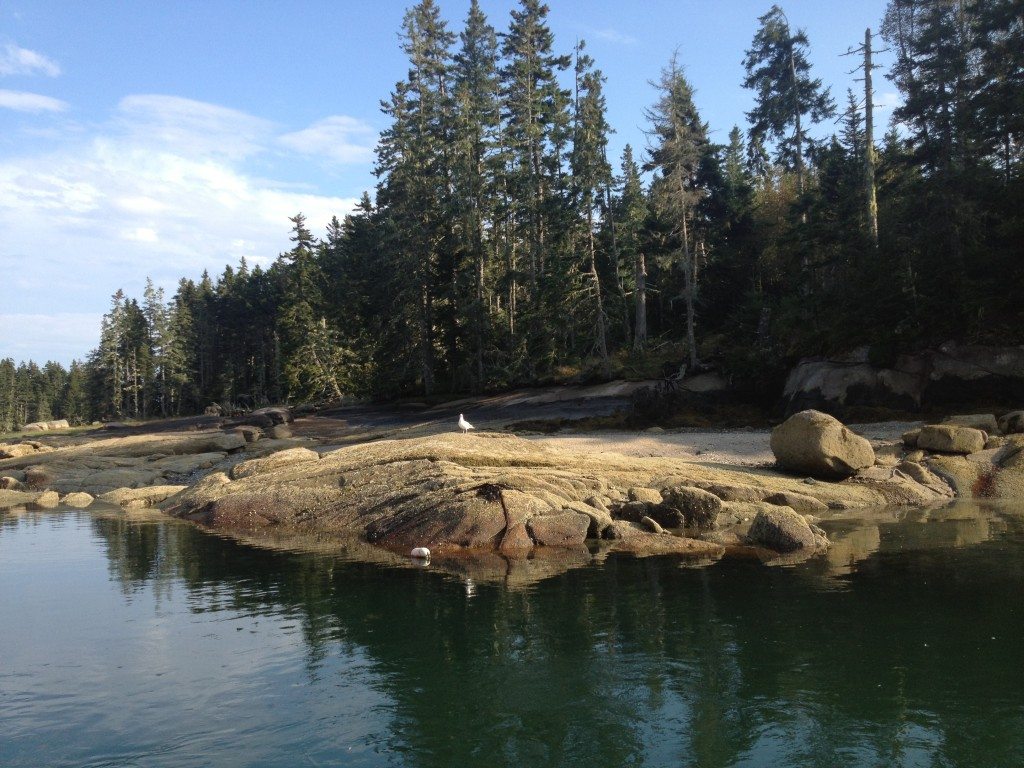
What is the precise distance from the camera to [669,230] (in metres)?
37.2

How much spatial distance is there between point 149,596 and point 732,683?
8.35 meters

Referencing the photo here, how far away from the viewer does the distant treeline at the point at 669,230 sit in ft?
87.1

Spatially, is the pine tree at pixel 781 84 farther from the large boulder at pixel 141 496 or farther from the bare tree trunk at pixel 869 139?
the large boulder at pixel 141 496

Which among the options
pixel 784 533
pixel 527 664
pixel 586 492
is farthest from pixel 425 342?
pixel 527 664

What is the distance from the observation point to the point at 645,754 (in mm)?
5609

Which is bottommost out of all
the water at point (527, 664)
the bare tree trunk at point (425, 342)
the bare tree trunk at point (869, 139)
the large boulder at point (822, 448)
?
the water at point (527, 664)

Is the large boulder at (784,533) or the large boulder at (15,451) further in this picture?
the large boulder at (15,451)

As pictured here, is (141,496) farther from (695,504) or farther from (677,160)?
(677,160)

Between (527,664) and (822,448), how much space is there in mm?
12192

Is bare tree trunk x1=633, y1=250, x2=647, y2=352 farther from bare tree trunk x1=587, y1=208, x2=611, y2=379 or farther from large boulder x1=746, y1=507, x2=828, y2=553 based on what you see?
large boulder x1=746, y1=507, x2=828, y2=553

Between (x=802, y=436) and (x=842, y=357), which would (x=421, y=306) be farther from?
(x=802, y=436)

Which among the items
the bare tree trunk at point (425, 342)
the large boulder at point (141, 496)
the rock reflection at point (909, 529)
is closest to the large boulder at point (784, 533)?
the rock reflection at point (909, 529)

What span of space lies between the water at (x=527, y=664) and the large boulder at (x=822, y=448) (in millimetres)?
5038

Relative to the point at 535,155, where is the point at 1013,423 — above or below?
below
